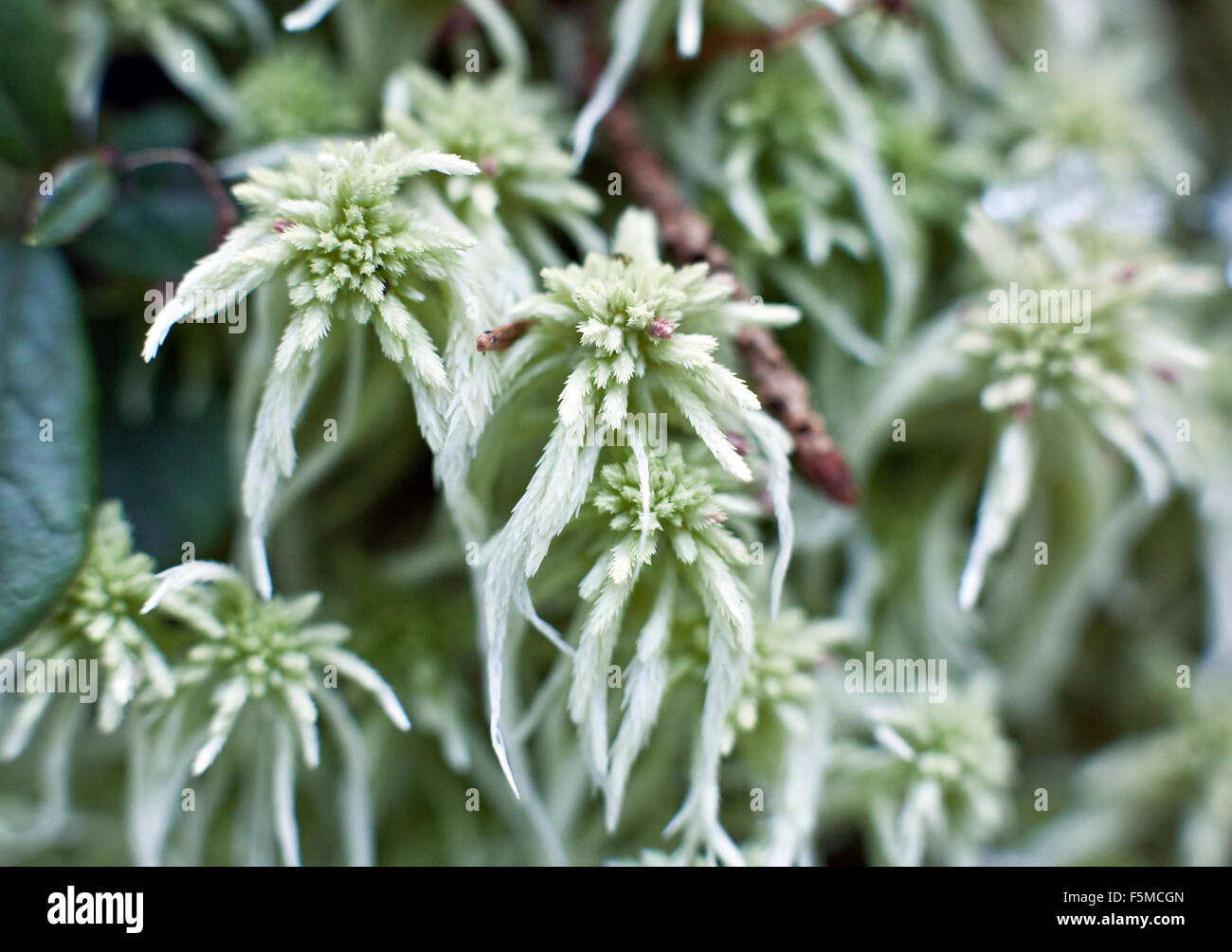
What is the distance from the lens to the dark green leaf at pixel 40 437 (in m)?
0.65

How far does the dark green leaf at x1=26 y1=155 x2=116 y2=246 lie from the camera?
0.70 m

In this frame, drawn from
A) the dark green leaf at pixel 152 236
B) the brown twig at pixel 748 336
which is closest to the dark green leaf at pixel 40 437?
the dark green leaf at pixel 152 236

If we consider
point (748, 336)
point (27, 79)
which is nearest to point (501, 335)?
point (748, 336)

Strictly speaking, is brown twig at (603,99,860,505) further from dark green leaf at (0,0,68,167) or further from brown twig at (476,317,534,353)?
dark green leaf at (0,0,68,167)

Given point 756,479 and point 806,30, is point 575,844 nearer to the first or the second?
point 756,479

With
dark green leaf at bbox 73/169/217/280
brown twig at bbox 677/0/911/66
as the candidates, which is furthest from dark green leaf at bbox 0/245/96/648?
brown twig at bbox 677/0/911/66

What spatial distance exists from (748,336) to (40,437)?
0.53m

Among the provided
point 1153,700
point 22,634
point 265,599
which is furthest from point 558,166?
point 1153,700

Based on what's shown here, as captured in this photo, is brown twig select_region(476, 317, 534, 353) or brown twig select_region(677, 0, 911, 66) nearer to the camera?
brown twig select_region(476, 317, 534, 353)

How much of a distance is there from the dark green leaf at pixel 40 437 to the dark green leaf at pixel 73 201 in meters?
0.05

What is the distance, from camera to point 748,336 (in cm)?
73

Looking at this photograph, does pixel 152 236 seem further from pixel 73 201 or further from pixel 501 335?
pixel 501 335

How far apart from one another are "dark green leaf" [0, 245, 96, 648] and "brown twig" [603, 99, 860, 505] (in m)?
0.46

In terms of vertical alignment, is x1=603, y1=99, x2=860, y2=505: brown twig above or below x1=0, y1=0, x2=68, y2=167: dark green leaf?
below
